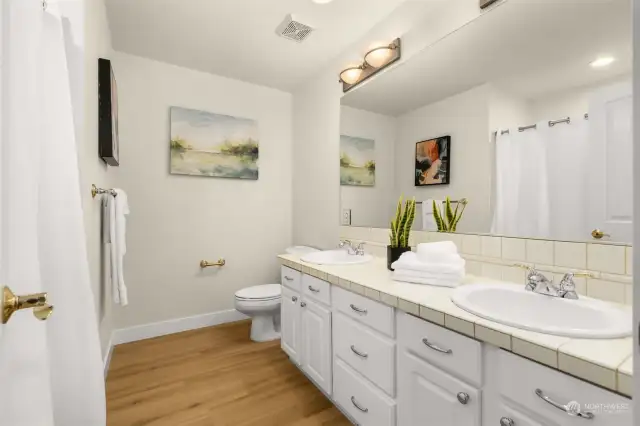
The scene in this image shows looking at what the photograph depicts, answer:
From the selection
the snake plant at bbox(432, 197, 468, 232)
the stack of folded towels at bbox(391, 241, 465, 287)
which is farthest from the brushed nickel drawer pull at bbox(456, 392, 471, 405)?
the snake plant at bbox(432, 197, 468, 232)

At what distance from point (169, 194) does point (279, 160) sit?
44.6 inches

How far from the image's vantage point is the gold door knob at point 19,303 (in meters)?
0.49

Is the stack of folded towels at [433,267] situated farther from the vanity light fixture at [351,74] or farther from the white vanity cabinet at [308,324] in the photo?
the vanity light fixture at [351,74]

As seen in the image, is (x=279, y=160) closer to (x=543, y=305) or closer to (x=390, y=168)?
(x=390, y=168)

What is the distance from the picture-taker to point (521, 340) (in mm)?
787

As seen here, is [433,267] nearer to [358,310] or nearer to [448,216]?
[358,310]

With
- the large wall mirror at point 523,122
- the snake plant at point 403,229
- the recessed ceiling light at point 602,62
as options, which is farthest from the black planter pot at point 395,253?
the recessed ceiling light at point 602,62

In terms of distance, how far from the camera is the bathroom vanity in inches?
28.2

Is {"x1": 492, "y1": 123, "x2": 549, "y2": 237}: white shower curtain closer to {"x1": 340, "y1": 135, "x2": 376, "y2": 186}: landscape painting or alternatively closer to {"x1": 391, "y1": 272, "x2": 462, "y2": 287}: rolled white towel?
{"x1": 391, "y1": 272, "x2": 462, "y2": 287}: rolled white towel

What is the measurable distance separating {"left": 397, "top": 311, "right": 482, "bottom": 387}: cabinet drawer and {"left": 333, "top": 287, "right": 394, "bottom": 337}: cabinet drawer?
6 cm

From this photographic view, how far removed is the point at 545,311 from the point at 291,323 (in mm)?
1460

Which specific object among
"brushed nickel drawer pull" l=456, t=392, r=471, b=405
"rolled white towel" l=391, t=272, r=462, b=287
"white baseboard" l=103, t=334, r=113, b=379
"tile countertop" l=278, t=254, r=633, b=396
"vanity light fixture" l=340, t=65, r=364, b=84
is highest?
"vanity light fixture" l=340, t=65, r=364, b=84

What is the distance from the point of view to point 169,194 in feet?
8.89

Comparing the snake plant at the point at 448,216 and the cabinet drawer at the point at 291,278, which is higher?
the snake plant at the point at 448,216
